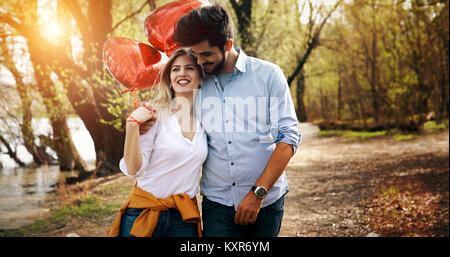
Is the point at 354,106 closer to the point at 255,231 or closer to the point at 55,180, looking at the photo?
the point at 55,180

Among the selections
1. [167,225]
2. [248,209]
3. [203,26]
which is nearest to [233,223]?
[248,209]

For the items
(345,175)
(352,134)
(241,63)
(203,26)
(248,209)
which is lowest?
(345,175)

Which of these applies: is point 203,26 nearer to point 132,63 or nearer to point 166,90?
point 166,90

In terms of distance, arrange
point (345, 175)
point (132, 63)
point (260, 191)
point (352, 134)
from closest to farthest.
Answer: point (260, 191) → point (132, 63) → point (345, 175) → point (352, 134)

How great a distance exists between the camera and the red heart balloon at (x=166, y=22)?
199 cm

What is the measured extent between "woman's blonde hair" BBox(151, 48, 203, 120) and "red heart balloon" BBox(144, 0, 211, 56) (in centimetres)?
12

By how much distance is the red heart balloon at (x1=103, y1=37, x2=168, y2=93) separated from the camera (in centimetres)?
196

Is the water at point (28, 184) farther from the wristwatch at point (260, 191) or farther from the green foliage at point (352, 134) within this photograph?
the green foliage at point (352, 134)

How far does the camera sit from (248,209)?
5.51 feet

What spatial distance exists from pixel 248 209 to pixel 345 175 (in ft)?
17.8

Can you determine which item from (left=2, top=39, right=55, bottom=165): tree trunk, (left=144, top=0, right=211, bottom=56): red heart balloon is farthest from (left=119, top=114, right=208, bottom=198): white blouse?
(left=2, top=39, right=55, bottom=165): tree trunk

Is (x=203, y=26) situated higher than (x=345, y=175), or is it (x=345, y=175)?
(x=203, y=26)

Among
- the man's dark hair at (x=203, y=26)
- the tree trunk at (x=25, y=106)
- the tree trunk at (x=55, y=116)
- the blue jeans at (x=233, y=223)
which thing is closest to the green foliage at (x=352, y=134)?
the tree trunk at (x=55, y=116)

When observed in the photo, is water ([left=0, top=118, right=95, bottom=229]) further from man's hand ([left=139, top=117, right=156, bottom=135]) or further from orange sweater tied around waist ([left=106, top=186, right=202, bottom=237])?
man's hand ([left=139, top=117, right=156, bottom=135])
